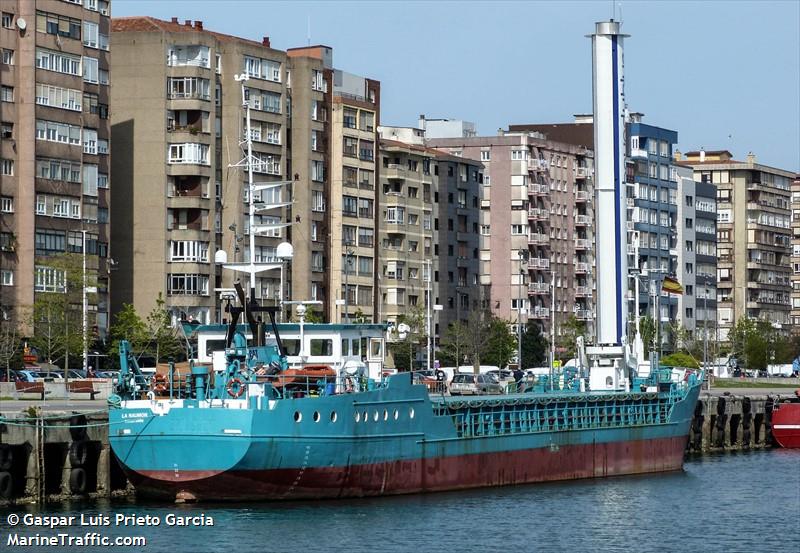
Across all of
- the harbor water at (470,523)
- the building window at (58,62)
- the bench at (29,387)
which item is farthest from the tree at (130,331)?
the harbor water at (470,523)

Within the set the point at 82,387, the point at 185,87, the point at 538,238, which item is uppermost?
the point at 185,87

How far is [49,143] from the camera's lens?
11825 centimetres

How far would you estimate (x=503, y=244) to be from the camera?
176 metres

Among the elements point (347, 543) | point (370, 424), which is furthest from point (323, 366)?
point (347, 543)

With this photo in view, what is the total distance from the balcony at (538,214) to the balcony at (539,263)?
13.0ft

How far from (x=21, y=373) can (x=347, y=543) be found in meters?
58.1

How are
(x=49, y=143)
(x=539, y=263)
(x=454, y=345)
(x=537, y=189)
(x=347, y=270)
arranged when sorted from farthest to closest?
(x=539, y=263)
(x=537, y=189)
(x=454, y=345)
(x=347, y=270)
(x=49, y=143)

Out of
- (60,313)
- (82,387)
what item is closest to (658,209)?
(60,313)

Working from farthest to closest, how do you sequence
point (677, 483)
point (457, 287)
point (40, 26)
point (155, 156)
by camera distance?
point (457, 287), point (155, 156), point (40, 26), point (677, 483)

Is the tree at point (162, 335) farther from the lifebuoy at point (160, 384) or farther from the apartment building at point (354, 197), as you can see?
the lifebuoy at point (160, 384)

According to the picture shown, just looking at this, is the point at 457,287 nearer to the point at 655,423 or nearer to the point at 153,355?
the point at 153,355

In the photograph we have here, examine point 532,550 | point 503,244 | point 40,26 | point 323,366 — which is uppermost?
point 40,26

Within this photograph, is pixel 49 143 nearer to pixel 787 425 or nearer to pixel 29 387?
pixel 29 387

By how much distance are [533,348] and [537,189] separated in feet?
Answer: 68.7
